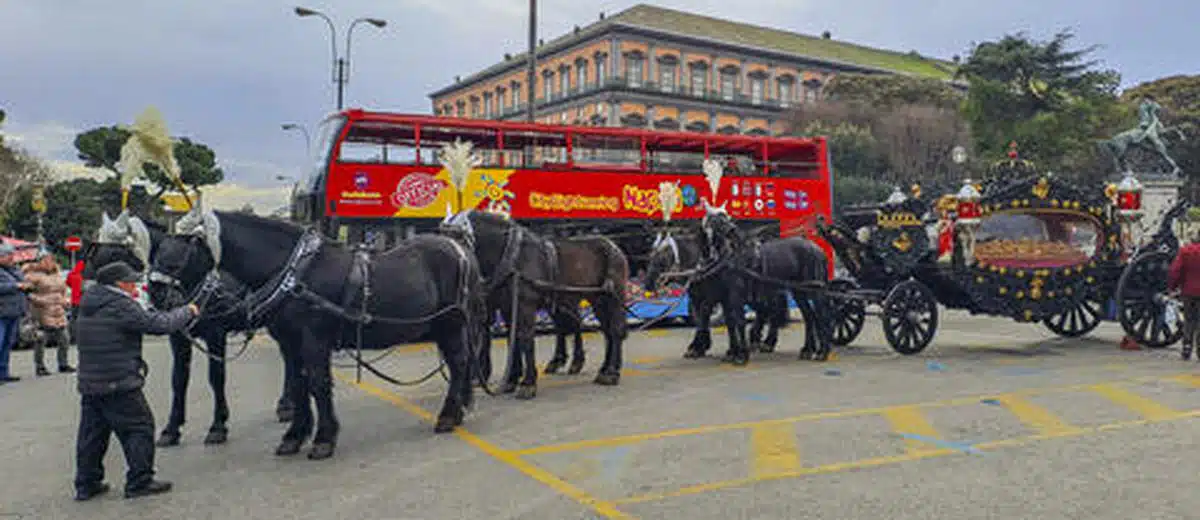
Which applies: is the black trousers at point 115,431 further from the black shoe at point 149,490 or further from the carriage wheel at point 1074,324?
the carriage wheel at point 1074,324

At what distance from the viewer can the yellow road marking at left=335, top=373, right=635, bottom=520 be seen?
517cm

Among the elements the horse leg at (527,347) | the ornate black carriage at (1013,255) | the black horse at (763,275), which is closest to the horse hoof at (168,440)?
the horse leg at (527,347)

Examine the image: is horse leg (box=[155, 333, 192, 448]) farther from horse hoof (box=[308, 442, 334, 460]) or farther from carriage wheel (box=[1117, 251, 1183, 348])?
carriage wheel (box=[1117, 251, 1183, 348])

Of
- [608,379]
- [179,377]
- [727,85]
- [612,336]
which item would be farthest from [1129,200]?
[727,85]

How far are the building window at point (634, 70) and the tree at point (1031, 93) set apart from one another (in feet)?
88.8

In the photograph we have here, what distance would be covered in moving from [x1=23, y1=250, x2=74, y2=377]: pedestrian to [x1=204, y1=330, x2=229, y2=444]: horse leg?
18.8ft

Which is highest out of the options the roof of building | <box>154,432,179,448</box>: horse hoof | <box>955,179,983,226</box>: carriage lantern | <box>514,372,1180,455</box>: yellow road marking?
the roof of building

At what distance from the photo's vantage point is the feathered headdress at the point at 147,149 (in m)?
6.45

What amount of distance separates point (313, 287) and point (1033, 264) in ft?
33.4

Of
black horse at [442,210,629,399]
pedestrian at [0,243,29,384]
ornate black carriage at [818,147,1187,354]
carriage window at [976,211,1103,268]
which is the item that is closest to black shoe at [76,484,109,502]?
black horse at [442,210,629,399]

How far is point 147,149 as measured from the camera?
6.52m

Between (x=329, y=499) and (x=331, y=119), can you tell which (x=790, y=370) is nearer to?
(x=329, y=499)

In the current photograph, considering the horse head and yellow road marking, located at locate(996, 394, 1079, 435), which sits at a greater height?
the horse head

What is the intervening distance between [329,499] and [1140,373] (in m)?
9.53
